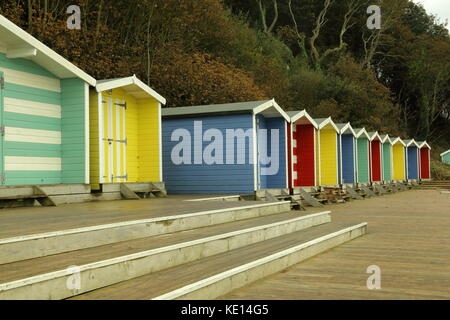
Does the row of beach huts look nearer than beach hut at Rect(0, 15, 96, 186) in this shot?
No

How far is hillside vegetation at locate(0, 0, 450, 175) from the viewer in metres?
17.6

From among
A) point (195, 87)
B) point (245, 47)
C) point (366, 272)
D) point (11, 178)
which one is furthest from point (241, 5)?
point (366, 272)

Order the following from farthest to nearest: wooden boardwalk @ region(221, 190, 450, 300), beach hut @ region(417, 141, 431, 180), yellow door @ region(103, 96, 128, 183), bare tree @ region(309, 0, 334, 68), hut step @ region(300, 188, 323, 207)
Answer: bare tree @ region(309, 0, 334, 68)
beach hut @ region(417, 141, 431, 180)
hut step @ region(300, 188, 323, 207)
yellow door @ region(103, 96, 128, 183)
wooden boardwalk @ region(221, 190, 450, 300)

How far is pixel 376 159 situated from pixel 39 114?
17.3m

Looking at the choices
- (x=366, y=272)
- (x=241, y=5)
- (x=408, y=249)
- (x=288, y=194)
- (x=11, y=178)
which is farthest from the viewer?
(x=241, y=5)

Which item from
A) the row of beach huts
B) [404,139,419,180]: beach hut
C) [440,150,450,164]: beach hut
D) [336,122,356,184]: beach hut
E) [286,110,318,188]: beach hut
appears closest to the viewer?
the row of beach huts

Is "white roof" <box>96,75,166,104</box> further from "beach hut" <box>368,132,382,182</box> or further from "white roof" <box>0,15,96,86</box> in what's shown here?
"beach hut" <box>368,132,382,182</box>

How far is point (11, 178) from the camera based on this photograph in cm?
804

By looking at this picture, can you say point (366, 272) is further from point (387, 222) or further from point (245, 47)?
point (245, 47)

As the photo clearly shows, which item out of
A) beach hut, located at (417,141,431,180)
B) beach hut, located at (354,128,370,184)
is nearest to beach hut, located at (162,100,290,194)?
beach hut, located at (354,128,370,184)

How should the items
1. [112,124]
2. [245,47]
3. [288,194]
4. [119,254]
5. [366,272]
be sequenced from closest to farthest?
1. [119,254]
2. [366,272]
3. [112,124]
4. [288,194]
5. [245,47]

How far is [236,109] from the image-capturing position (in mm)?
11969

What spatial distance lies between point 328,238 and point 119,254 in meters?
2.89

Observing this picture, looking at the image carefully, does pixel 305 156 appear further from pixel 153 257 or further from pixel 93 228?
pixel 153 257
